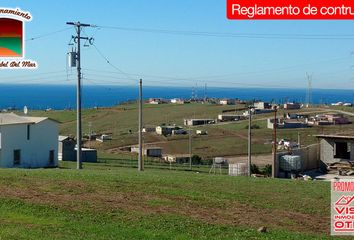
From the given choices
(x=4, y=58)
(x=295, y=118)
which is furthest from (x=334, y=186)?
(x=295, y=118)

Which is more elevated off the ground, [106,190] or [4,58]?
[4,58]

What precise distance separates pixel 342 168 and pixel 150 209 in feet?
103

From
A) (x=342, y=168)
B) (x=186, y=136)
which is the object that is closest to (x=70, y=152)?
(x=342, y=168)

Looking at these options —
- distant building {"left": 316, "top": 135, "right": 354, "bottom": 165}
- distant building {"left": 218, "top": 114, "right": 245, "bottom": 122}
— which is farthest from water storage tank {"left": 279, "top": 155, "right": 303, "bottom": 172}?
distant building {"left": 218, "top": 114, "right": 245, "bottom": 122}

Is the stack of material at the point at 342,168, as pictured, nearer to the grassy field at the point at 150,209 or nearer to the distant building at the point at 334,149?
the distant building at the point at 334,149

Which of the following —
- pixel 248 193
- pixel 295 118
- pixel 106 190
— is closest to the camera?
pixel 106 190

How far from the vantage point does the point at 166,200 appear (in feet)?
45.5

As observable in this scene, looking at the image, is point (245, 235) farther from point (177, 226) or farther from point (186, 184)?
point (186, 184)

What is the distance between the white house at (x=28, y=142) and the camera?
4058 centimetres

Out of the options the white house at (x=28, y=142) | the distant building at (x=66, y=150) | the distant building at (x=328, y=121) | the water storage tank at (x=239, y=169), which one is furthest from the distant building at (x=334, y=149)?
the distant building at (x=328, y=121)

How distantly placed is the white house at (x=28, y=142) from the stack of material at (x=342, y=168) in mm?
21246

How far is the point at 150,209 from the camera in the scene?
1282 cm

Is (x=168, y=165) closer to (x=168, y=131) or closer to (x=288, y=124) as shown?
(x=168, y=131)

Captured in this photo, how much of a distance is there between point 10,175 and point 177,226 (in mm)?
7829
